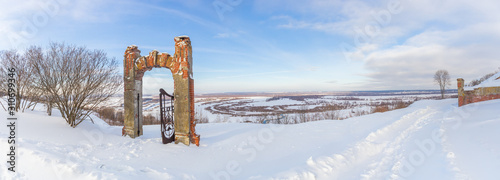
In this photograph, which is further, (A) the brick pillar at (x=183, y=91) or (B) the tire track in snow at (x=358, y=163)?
(A) the brick pillar at (x=183, y=91)

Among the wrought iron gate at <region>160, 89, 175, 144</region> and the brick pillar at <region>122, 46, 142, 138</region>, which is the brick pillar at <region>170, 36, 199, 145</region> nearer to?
the wrought iron gate at <region>160, 89, 175, 144</region>

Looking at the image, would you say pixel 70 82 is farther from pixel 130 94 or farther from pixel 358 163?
pixel 358 163

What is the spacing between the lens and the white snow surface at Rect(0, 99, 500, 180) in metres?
4.75

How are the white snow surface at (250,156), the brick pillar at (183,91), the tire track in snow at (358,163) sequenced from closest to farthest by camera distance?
the white snow surface at (250,156) → the tire track in snow at (358,163) → the brick pillar at (183,91)

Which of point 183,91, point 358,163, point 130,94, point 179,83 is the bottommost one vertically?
point 358,163

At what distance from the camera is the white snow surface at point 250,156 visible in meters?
4.75

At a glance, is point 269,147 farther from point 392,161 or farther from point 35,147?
point 35,147

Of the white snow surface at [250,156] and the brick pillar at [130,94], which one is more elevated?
the brick pillar at [130,94]

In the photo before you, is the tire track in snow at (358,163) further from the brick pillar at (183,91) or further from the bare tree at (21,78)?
the bare tree at (21,78)

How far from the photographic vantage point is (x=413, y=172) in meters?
5.25

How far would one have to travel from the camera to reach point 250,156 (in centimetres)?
692

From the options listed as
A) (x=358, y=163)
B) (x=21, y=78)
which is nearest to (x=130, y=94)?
(x=21, y=78)

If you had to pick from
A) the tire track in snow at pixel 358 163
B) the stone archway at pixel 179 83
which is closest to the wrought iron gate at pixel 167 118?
the stone archway at pixel 179 83

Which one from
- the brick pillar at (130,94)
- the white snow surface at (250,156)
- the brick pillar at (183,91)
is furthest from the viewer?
the brick pillar at (130,94)
